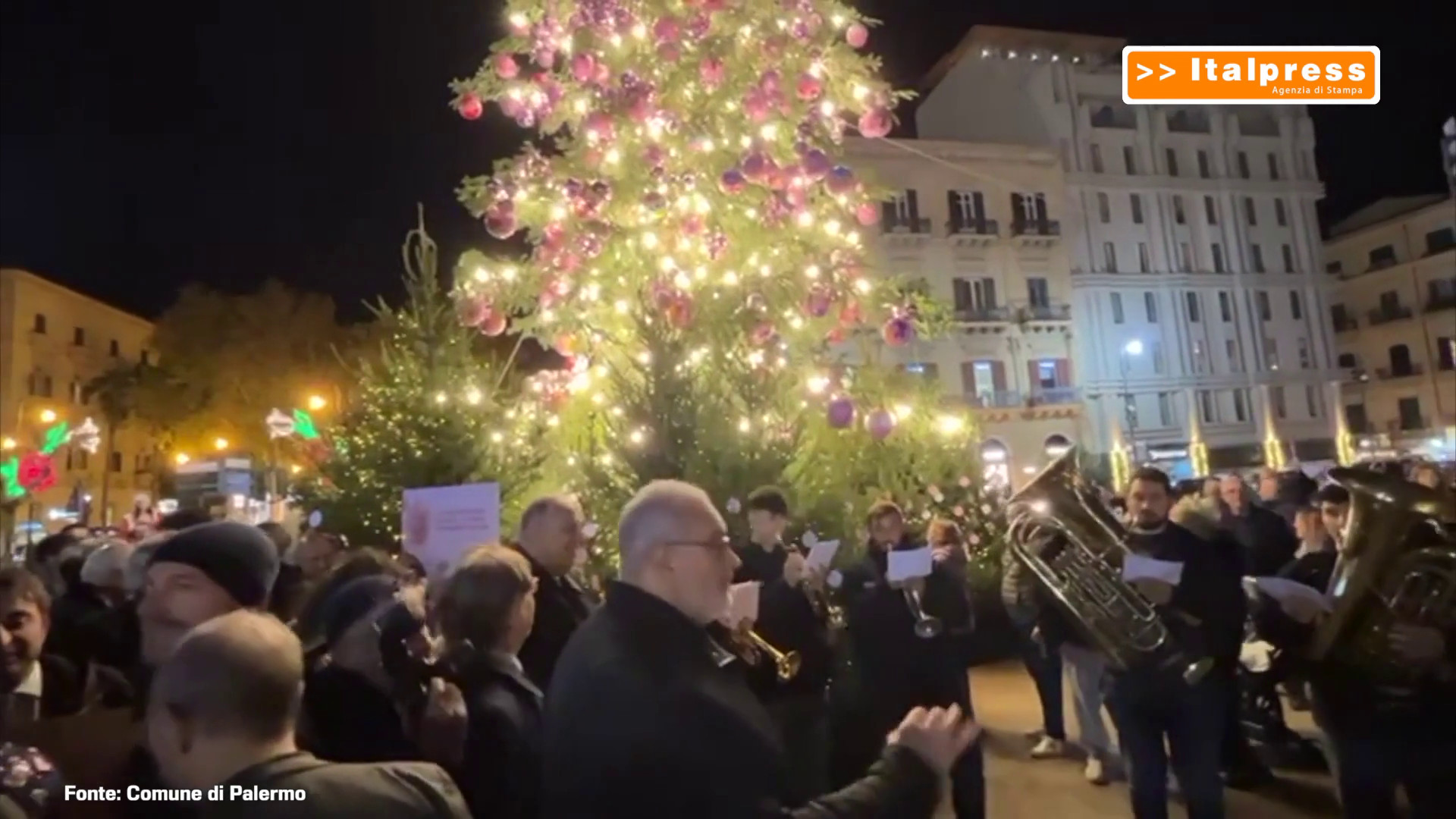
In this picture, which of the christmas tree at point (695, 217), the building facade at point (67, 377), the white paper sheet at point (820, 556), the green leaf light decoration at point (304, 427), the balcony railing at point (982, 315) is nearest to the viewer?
the white paper sheet at point (820, 556)

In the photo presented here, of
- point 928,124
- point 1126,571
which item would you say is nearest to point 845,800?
point 1126,571

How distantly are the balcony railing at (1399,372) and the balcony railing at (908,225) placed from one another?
93.2ft

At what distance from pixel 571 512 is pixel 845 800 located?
231 cm

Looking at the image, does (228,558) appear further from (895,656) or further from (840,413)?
(840,413)

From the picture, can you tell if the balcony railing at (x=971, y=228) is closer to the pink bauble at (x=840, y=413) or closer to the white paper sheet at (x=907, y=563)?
the pink bauble at (x=840, y=413)

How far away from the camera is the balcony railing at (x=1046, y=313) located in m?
41.6

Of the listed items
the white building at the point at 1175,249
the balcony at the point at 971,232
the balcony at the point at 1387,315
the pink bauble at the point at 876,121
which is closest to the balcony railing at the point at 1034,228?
the balcony at the point at 971,232

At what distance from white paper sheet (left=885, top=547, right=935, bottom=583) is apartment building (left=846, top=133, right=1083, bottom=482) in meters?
34.5

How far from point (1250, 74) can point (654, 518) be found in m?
9.74

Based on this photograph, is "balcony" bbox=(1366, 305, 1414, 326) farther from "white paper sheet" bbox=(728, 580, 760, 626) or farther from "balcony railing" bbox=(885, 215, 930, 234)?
"white paper sheet" bbox=(728, 580, 760, 626)

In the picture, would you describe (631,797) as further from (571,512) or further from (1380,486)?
(1380,486)

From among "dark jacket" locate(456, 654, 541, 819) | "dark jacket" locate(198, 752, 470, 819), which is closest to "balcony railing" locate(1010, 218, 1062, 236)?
"dark jacket" locate(456, 654, 541, 819)

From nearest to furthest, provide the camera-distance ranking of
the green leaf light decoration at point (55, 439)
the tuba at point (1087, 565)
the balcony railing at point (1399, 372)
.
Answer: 1. the tuba at point (1087, 565)
2. the green leaf light decoration at point (55, 439)
3. the balcony railing at point (1399, 372)

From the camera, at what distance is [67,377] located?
4828 centimetres
